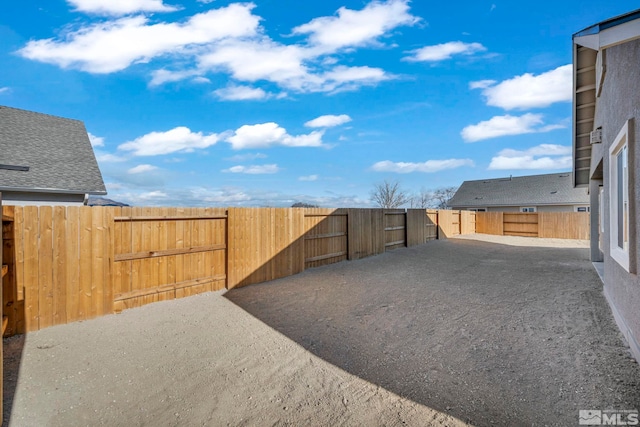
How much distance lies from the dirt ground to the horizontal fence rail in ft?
1.01

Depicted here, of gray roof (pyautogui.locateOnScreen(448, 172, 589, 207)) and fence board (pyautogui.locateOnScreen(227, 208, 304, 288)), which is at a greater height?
gray roof (pyautogui.locateOnScreen(448, 172, 589, 207))

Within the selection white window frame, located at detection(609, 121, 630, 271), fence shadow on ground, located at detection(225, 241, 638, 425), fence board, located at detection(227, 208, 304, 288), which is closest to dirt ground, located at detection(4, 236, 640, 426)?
fence shadow on ground, located at detection(225, 241, 638, 425)

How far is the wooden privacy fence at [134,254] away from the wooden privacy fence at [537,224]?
1597 centimetres

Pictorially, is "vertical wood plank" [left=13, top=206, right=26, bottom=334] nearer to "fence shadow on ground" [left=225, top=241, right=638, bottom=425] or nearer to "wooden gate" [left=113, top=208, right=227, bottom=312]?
"wooden gate" [left=113, top=208, right=227, bottom=312]

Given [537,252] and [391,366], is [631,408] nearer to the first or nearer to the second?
[391,366]

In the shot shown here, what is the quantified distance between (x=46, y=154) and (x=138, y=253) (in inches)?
321

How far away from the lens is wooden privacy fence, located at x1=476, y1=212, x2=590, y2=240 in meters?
17.1

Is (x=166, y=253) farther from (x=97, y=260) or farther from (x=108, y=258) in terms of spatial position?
(x=97, y=260)

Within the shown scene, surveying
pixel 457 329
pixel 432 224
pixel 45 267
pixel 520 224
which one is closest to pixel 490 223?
pixel 520 224

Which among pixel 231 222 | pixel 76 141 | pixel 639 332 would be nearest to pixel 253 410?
pixel 639 332

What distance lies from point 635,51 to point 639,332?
2.81m

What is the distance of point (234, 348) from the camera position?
373 centimetres

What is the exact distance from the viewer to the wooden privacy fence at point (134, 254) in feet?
12.9

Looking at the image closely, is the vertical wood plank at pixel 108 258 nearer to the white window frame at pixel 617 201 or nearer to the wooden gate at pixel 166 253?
the wooden gate at pixel 166 253
